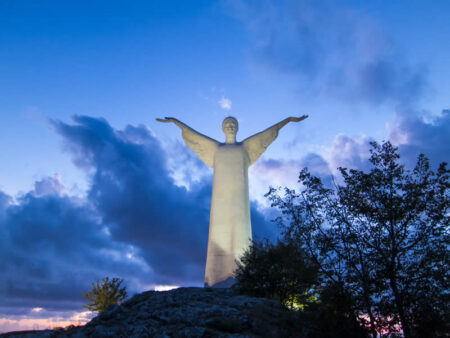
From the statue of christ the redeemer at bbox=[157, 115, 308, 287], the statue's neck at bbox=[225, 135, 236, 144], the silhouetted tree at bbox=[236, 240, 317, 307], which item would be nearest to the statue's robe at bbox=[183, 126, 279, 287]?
the statue of christ the redeemer at bbox=[157, 115, 308, 287]

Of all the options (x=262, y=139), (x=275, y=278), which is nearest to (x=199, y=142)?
(x=262, y=139)

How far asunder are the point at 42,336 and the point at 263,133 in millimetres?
17702

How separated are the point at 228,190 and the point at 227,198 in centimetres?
57

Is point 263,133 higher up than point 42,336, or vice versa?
point 263,133

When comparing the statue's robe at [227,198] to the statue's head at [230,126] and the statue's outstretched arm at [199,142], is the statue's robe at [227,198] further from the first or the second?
the statue's head at [230,126]

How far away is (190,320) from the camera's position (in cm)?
1123

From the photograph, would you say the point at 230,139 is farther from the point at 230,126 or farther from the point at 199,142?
the point at 199,142

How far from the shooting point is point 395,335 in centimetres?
944

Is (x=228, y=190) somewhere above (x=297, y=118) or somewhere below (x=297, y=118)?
below

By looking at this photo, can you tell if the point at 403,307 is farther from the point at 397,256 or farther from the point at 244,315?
the point at 244,315

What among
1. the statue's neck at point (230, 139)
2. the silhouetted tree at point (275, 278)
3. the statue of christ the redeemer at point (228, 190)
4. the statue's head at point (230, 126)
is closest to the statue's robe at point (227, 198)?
the statue of christ the redeemer at point (228, 190)

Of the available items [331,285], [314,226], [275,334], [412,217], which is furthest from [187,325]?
[412,217]

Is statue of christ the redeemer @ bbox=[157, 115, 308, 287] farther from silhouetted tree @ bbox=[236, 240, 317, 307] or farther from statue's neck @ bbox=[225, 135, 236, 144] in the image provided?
silhouetted tree @ bbox=[236, 240, 317, 307]

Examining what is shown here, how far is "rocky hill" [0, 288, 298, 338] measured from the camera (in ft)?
34.4
